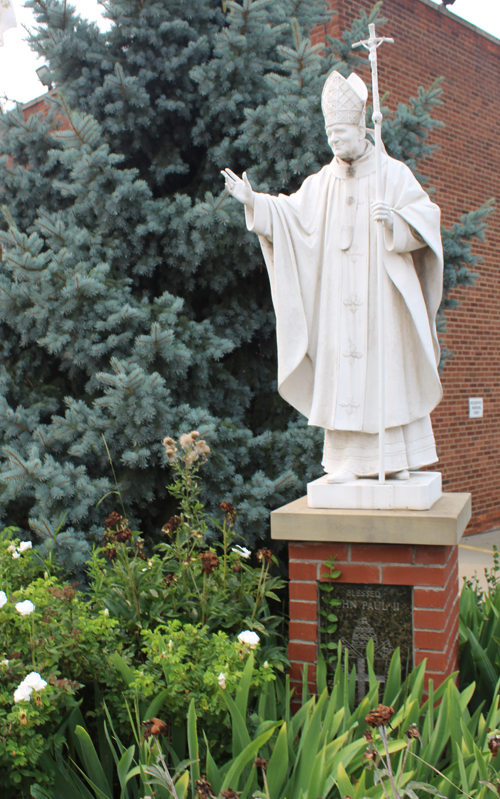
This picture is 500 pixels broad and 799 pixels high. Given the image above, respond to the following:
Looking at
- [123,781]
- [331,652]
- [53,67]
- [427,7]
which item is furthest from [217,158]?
[427,7]

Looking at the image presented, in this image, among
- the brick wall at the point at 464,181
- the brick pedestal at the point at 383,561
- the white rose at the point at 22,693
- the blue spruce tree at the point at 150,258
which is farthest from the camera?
the brick wall at the point at 464,181

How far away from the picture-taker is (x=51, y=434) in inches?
154

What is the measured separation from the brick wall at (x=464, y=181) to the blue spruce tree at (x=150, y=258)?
3025mm

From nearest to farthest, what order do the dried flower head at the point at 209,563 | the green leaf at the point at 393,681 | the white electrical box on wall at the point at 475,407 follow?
the green leaf at the point at 393,681 < the dried flower head at the point at 209,563 < the white electrical box on wall at the point at 475,407

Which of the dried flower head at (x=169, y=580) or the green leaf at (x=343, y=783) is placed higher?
the dried flower head at (x=169, y=580)

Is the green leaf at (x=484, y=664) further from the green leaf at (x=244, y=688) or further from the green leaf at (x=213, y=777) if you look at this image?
the green leaf at (x=213, y=777)

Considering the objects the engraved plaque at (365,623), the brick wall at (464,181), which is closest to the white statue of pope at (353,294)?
the engraved plaque at (365,623)

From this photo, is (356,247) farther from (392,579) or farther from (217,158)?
(217,158)

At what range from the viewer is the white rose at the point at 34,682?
190 cm

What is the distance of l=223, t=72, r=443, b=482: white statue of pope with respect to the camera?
2828 millimetres

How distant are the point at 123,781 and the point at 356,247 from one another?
215 centimetres

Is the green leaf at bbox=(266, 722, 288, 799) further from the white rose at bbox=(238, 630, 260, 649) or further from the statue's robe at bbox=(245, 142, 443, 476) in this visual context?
the statue's robe at bbox=(245, 142, 443, 476)

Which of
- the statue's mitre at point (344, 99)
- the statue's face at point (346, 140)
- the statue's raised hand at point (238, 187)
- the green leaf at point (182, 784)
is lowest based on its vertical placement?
the green leaf at point (182, 784)

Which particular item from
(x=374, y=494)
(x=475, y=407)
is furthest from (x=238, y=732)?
(x=475, y=407)
